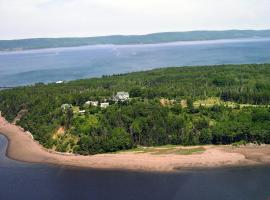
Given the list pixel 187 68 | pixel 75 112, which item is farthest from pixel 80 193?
pixel 187 68

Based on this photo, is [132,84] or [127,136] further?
[132,84]

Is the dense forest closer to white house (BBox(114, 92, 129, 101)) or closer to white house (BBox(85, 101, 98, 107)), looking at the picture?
white house (BBox(85, 101, 98, 107))

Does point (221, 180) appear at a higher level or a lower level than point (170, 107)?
lower

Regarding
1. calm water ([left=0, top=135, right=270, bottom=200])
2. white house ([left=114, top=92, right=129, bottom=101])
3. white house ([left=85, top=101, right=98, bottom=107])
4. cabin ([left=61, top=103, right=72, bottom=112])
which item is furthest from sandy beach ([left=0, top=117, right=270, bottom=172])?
white house ([left=114, top=92, right=129, bottom=101])

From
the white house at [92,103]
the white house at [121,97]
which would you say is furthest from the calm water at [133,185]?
the white house at [121,97]

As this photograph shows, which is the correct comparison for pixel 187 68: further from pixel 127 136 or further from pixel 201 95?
pixel 127 136

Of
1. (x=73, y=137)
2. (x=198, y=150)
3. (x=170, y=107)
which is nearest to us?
(x=198, y=150)
